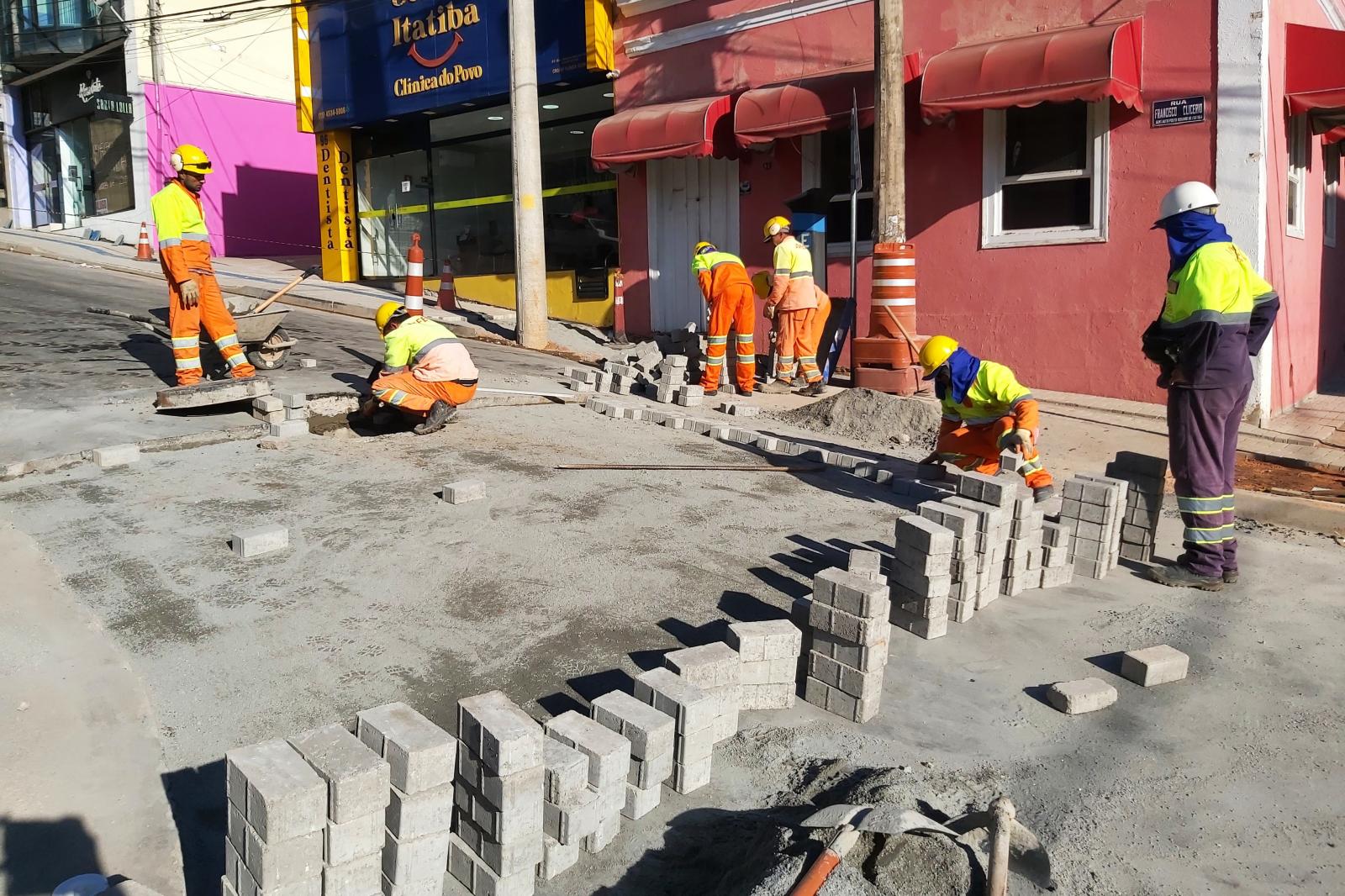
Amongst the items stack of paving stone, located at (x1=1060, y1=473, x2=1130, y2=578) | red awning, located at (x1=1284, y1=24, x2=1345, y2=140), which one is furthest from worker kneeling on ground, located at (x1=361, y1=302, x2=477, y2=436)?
red awning, located at (x1=1284, y1=24, x2=1345, y2=140)

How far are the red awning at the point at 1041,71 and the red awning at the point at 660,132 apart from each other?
260 cm

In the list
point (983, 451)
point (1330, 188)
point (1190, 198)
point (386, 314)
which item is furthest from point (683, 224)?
point (1190, 198)

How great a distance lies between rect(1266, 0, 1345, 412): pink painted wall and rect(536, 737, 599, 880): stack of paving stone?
8.83m

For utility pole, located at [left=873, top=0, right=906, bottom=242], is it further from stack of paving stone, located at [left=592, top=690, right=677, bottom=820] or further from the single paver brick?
stack of paving stone, located at [left=592, top=690, right=677, bottom=820]

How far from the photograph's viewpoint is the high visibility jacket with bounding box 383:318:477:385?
738 cm

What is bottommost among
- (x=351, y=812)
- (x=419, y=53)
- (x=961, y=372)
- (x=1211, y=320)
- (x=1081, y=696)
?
(x=1081, y=696)

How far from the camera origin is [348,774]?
94.0 inches

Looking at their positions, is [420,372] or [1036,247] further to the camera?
[1036,247]

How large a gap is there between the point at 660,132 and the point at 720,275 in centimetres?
299

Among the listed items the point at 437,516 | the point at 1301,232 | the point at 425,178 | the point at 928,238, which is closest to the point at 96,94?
the point at 425,178

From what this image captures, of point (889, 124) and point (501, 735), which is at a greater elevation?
point (889, 124)

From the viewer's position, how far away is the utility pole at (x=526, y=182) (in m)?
11.5

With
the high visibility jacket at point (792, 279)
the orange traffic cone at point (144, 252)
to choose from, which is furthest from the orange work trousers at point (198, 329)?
the orange traffic cone at point (144, 252)

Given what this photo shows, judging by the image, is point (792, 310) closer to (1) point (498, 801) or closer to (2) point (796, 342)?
(2) point (796, 342)
